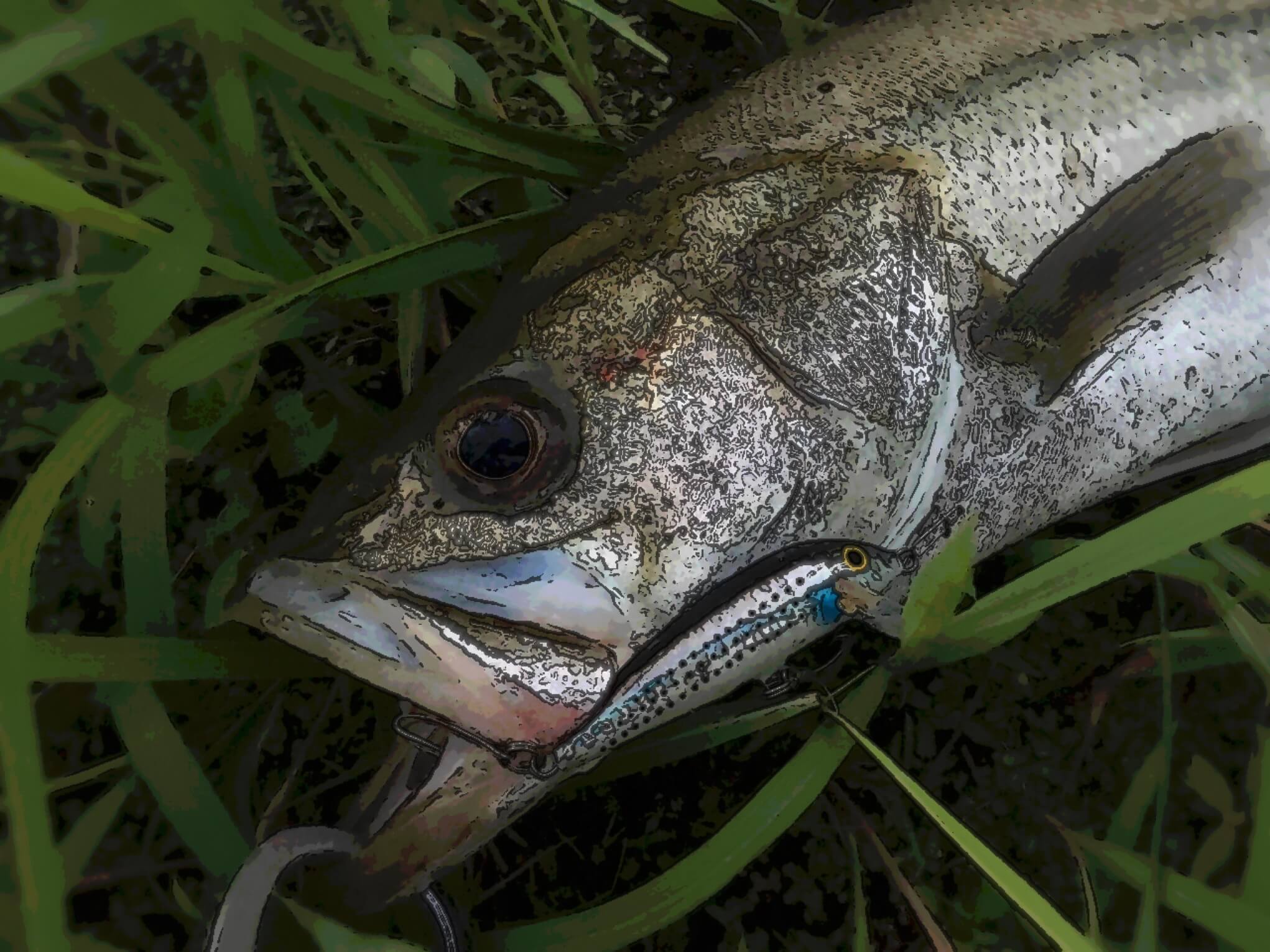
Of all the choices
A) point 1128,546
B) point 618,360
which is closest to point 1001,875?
point 1128,546

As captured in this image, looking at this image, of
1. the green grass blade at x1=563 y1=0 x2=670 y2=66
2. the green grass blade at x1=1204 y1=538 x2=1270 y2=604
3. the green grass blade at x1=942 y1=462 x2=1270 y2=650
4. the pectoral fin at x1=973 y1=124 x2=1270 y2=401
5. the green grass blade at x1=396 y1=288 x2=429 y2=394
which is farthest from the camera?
the green grass blade at x1=563 y1=0 x2=670 y2=66

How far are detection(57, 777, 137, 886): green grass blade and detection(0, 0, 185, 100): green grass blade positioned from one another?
2.83 feet

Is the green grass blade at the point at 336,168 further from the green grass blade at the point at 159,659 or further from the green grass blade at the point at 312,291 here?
the green grass blade at the point at 159,659

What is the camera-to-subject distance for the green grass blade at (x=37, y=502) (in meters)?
0.85

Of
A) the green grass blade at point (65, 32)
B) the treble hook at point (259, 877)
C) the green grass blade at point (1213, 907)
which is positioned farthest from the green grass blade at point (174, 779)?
the green grass blade at point (1213, 907)

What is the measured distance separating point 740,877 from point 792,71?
1157 millimetres

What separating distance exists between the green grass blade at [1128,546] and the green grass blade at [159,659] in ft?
2.65

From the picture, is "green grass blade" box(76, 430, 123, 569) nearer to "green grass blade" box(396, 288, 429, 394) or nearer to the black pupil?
"green grass blade" box(396, 288, 429, 394)

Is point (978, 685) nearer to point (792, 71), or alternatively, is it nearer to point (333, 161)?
point (792, 71)

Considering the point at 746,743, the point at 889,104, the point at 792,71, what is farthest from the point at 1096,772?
the point at 792,71

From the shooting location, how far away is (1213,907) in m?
0.88

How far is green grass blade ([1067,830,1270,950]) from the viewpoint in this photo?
33.3 inches

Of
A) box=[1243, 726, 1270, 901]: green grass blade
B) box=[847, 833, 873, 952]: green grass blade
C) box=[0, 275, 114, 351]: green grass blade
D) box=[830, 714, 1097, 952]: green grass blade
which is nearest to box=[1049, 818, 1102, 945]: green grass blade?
box=[830, 714, 1097, 952]: green grass blade

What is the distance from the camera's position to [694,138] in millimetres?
983
